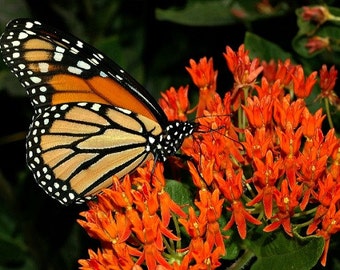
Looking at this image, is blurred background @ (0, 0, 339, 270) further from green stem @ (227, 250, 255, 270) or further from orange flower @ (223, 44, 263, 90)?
green stem @ (227, 250, 255, 270)

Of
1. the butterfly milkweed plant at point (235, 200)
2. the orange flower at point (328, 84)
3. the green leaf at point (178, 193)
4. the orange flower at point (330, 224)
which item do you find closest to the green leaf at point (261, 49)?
the orange flower at point (328, 84)

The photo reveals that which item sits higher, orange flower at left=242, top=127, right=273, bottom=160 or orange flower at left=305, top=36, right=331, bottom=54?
orange flower at left=305, top=36, right=331, bottom=54

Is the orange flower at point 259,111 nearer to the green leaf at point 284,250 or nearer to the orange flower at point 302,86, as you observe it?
the orange flower at point 302,86

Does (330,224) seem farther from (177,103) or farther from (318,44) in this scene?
(318,44)

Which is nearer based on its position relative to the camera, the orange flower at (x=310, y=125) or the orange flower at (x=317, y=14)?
the orange flower at (x=310, y=125)

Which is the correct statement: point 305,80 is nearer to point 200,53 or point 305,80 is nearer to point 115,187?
point 115,187

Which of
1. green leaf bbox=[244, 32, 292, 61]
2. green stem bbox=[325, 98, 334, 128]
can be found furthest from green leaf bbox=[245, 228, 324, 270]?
green leaf bbox=[244, 32, 292, 61]

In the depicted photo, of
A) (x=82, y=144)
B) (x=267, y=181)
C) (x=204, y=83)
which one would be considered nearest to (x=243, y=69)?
(x=204, y=83)
